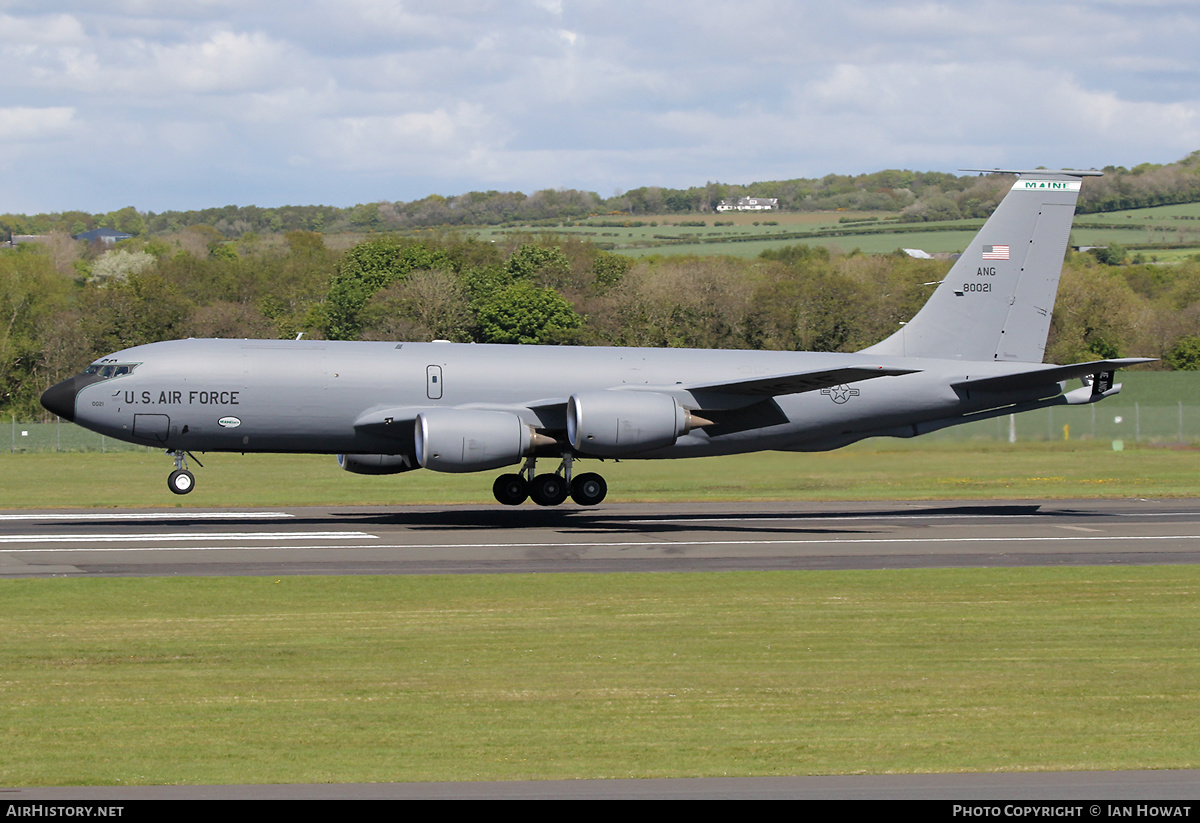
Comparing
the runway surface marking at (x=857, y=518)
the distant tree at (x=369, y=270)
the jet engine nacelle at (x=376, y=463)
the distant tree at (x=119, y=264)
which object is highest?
the distant tree at (x=119, y=264)

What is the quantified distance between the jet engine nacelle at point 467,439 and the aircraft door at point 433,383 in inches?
52.3

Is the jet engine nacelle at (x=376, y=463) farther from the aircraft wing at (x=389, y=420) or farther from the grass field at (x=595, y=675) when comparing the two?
the grass field at (x=595, y=675)

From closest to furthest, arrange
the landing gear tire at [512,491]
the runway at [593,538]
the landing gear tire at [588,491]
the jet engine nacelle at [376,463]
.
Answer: the runway at [593,538] < the landing gear tire at [588,491] < the jet engine nacelle at [376,463] < the landing gear tire at [512,491]

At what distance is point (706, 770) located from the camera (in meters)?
10.7

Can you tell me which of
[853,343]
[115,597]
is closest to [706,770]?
[115,597]

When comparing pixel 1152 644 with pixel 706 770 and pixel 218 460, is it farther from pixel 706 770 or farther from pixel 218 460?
pixel 218 460

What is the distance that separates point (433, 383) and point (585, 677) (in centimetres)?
1883

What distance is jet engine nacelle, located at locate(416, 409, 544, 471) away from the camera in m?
30.5

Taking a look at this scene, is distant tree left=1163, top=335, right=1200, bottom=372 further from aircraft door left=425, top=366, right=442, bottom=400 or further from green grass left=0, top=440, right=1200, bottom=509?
aircraft door left=425, top=366, right=442, bottom=400

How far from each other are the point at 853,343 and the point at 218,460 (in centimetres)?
5291

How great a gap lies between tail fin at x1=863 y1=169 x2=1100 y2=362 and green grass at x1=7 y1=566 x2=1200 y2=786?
1611 centimetres

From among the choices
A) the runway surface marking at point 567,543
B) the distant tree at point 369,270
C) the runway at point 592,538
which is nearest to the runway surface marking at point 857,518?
the runway at point 592,538

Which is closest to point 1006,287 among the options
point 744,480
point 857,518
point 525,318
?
point 857,518

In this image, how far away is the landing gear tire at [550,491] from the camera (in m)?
35.5
